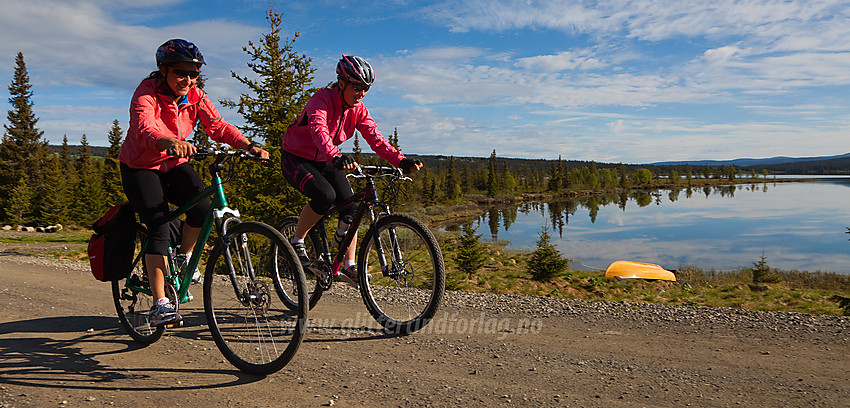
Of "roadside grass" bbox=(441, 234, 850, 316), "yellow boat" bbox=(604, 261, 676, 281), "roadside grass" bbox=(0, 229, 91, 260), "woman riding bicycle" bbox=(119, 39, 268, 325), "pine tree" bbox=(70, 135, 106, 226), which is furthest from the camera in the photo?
"pine tree" bbox=(70, 135, 106, 226)

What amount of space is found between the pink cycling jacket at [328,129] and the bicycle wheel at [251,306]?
1229 millimetres

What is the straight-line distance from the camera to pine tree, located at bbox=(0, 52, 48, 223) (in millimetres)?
48375

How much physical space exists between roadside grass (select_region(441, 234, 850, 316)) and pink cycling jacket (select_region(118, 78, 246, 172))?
30.1 feet

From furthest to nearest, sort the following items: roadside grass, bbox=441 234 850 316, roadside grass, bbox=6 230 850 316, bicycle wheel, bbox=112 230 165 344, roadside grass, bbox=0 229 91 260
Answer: roadside grass, bbox=0 229 91 260 → roadside grass, bbox=6 230 850 316 → roadside grass, bbox=441 234 850 316 → bicycle wheel, bbox=112 230 165 344

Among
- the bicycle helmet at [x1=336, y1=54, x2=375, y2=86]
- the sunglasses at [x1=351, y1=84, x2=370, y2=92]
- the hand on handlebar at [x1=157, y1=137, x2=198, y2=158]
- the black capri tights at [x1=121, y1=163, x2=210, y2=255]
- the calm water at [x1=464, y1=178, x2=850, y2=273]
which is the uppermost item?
the bicycle helmet at [x1=336, y1=54, x2=375, y2=86]

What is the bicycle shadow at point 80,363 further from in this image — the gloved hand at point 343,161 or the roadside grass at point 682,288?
the roadside grass at point 682,288

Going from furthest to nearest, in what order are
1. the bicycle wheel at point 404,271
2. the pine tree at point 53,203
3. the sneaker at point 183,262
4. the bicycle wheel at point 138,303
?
the pine tree at point 53,203, the bicycle wheel at point 404,271, the bicycle wheel at point 138,303, the sneaker at point 183,262

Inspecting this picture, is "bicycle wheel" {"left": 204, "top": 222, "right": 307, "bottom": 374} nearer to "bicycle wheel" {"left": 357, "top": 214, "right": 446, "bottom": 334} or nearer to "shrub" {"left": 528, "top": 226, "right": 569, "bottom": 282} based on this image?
"bicycle wheel" {"left": 357, "top": 214, "right": 446, "bottom": 334}

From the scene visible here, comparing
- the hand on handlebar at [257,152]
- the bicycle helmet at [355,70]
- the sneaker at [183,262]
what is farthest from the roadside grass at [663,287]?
the sneaker at [183,262]

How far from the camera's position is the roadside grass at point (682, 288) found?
37.8 ft

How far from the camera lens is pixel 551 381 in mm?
3631

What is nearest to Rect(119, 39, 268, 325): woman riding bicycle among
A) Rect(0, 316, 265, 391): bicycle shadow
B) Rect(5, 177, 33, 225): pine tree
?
Rect(0, 316, 265, 391): bicycle shadow

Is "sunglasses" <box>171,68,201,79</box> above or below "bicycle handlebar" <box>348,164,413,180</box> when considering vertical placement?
above

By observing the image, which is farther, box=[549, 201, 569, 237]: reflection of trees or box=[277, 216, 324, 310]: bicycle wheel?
box=[549, 201, 569, 237]: reflection of trees
